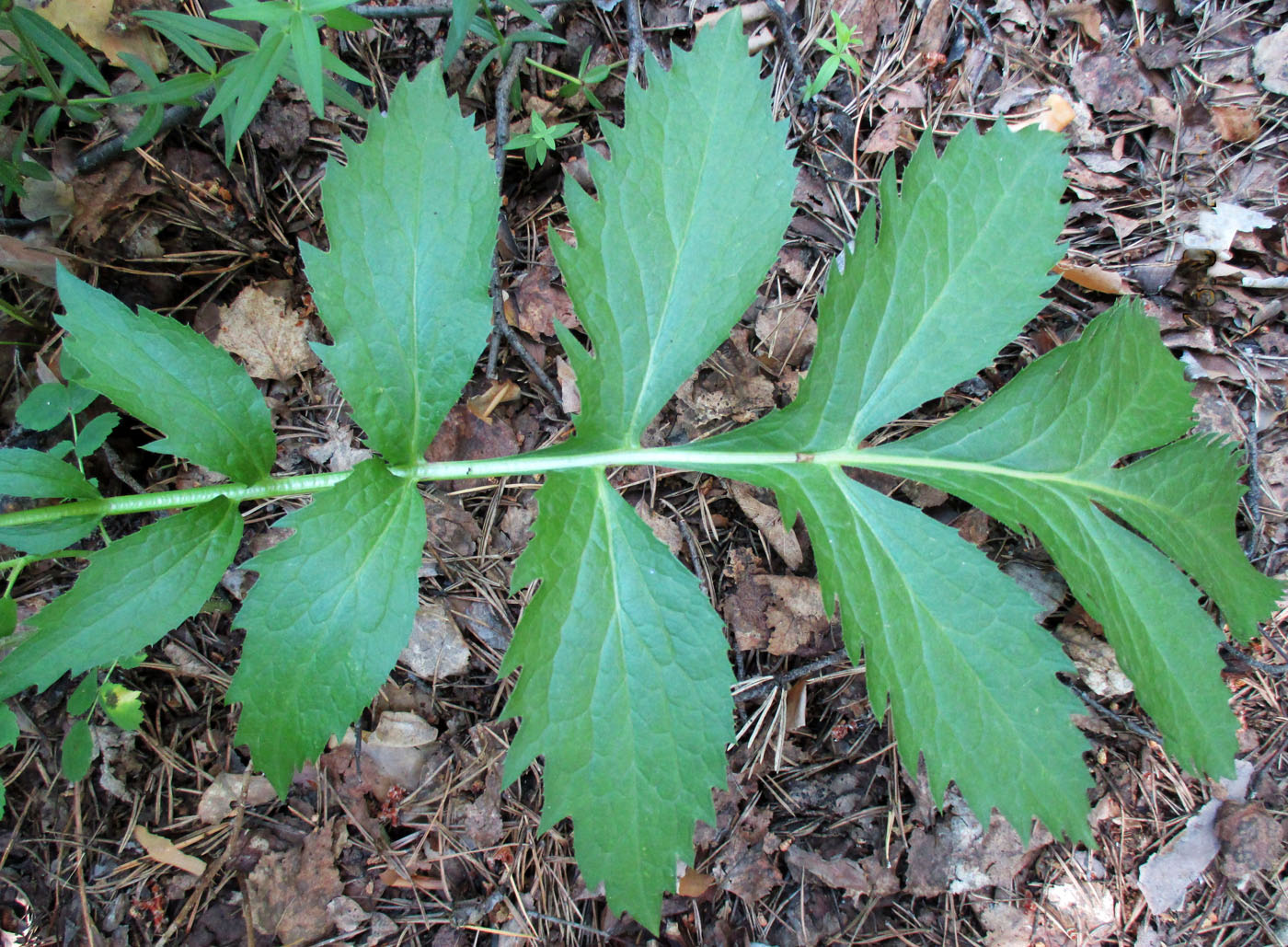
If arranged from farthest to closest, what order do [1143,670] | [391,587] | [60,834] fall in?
1. [60,834]
2. [1143,670]
3. [391,587]

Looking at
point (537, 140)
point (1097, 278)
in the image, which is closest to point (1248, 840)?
point (1097, 278)

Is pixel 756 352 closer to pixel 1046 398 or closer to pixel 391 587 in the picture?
pixel 1046 398

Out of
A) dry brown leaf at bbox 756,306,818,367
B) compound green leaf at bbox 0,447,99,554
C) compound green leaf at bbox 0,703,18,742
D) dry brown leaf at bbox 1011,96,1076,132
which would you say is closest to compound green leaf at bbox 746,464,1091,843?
dry brown leaf at bbox 756,306,818,367

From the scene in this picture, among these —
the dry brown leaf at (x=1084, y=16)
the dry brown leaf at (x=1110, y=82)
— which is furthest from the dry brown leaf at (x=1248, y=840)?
the dry brown leaf at (x=1084, y=16)

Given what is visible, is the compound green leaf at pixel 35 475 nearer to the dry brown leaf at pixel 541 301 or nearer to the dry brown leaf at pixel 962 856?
the dry brown leaf at pixel 541 301

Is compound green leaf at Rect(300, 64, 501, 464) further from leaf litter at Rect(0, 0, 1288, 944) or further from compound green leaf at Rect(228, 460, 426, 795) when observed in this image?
leaf litter at Rect(0, 0, 1288, 944)

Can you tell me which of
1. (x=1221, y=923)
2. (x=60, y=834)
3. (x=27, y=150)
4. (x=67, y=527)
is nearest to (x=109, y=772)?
(x=60, y=834)
